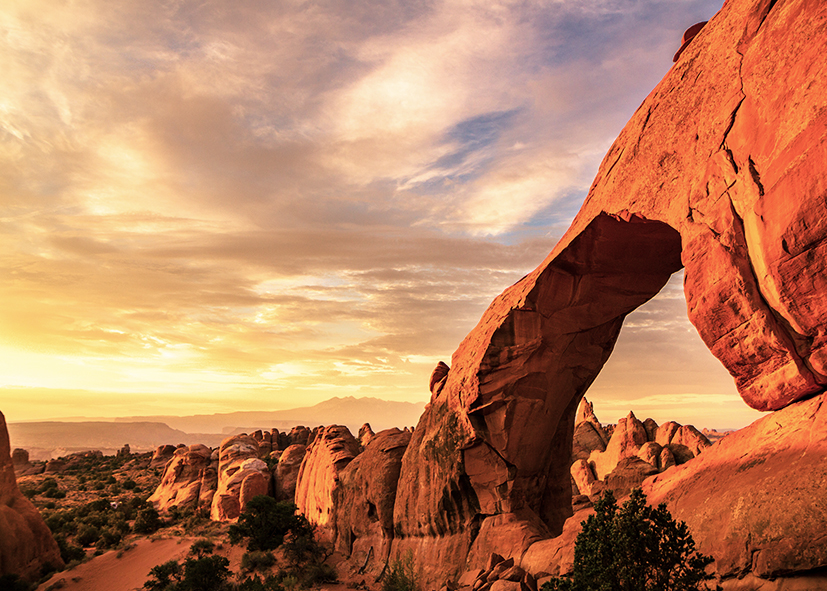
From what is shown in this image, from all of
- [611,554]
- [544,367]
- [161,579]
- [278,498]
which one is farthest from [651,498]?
[278,498]

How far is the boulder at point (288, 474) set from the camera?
4716cm

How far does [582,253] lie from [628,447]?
34.8 m

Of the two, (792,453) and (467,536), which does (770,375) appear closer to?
(792,453)

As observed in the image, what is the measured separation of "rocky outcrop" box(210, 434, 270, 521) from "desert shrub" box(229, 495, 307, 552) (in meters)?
8.33

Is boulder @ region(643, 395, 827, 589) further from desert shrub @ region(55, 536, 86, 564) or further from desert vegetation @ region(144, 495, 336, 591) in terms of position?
desert shrub @ region(55, 536, 86, 564)

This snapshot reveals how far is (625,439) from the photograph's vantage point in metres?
48.1

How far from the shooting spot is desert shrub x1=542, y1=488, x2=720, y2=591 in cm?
1064

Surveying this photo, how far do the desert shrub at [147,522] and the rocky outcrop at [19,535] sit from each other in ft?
36.4

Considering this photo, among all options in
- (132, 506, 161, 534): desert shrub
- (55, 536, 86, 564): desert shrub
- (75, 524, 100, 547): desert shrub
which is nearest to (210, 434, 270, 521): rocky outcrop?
(132, 506, 161, 534): desert shrub

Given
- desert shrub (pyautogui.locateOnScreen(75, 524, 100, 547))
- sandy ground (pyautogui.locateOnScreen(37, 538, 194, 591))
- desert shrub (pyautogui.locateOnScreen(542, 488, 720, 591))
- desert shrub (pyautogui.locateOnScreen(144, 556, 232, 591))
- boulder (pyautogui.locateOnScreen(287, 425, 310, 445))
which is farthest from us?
boulder (pyautogui.locateOnScreen(287, 425, 310, 445))

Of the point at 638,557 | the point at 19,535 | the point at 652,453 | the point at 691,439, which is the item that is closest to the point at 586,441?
the point at 691,439

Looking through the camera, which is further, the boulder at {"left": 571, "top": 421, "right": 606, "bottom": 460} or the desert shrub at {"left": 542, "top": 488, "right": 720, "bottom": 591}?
the boulder at {"left": 571, "top": 421, "right": 606, "bottom": 460}

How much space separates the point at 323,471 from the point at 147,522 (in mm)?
18403

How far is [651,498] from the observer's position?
604 inches
